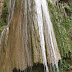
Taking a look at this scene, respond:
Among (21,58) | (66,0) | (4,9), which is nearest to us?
(21,58)

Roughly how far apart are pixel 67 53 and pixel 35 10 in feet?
6.79

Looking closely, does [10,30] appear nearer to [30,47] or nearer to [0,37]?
[0,37]

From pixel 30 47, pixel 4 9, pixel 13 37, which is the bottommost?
pixel 30 47

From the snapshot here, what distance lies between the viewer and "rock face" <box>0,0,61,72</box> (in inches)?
157

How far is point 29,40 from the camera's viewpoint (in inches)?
165

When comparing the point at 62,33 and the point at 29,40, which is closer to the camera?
the point at 29,40

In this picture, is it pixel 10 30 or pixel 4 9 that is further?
pixel 4 9

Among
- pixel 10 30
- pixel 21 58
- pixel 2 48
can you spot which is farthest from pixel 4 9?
pixel 21 58

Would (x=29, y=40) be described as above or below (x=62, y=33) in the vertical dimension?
below

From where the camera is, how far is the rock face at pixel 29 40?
3.99 metres

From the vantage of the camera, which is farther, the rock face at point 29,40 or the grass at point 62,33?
the grass at point 62,33

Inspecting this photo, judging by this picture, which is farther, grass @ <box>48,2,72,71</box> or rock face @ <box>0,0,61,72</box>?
grass @ <box>48,2,72,71</box>

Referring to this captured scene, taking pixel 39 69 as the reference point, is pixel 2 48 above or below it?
above

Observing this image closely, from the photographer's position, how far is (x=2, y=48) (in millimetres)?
4227
